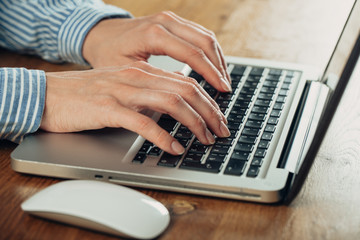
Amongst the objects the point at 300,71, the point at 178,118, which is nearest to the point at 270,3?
the point at 300,71

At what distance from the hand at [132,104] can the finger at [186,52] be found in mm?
116

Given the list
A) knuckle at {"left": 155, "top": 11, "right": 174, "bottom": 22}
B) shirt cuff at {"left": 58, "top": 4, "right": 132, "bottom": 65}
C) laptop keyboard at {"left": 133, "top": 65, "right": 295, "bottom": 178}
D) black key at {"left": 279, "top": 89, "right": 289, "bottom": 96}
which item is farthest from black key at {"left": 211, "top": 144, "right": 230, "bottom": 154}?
shirt cuff at {"left": 58, "top": 4, "right": 132, "bottom": 65}

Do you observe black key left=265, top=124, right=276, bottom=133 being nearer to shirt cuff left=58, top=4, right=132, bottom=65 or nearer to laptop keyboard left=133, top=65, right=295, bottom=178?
laptop keyboard left=133, top=65, right=295, bottom=178

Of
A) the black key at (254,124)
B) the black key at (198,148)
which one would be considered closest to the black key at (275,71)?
the black key at (254,124)

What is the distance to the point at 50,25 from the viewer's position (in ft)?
3.84

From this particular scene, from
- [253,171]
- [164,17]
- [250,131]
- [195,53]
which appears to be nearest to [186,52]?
[195,53]

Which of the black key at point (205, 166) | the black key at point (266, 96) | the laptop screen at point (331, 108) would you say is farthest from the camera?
the black key at point (266, 96)

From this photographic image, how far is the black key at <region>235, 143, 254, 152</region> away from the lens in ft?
2.44

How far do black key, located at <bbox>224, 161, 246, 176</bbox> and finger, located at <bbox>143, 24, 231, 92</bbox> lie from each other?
10.0 inches

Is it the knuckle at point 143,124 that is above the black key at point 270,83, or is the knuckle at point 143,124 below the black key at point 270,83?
above

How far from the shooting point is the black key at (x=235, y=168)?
689 millimetres

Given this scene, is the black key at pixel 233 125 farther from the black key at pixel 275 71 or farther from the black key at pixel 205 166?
the black key at pixel 275 71

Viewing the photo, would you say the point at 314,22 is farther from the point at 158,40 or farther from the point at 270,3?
the point at 158,40

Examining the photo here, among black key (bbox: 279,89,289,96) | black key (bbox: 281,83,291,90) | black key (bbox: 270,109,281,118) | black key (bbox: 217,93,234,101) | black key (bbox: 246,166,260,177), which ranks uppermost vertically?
black key (bbox: 246,166,260,177)
